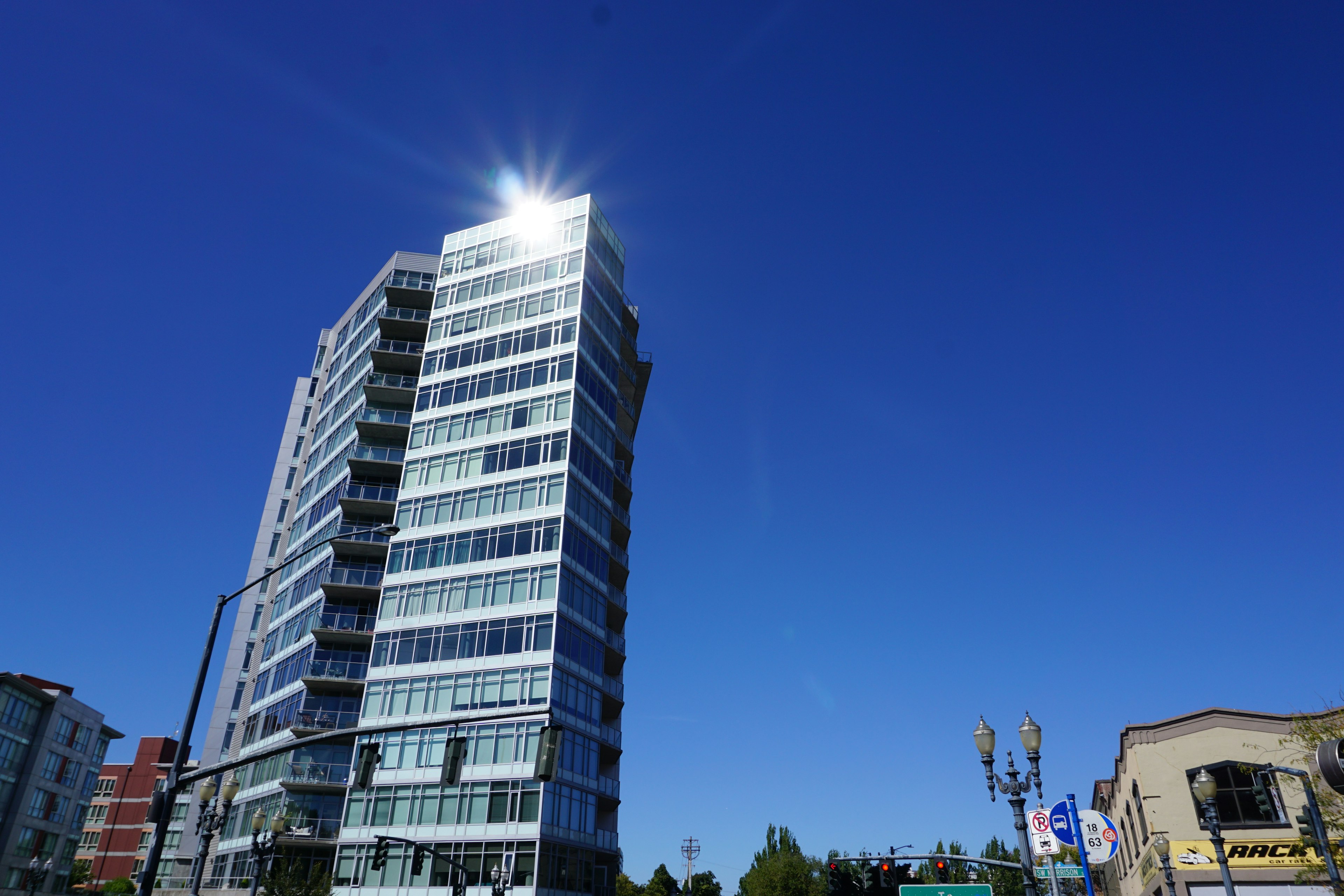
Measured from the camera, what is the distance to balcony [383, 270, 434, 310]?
6588cm

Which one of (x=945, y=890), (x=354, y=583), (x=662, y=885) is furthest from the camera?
(x=662, y=885)

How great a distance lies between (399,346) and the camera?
6525 centimetres

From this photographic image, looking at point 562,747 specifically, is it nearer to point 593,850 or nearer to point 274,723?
point 593,850

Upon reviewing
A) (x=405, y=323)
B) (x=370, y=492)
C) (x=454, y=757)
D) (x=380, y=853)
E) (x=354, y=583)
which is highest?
(x=405, y=323)

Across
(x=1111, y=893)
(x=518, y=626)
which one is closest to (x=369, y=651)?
(x=518, y=626)

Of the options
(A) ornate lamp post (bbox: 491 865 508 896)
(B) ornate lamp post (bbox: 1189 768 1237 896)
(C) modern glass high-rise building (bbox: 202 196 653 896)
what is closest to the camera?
(B) ornate lamp post (bbox: 1189 768 1237 896)

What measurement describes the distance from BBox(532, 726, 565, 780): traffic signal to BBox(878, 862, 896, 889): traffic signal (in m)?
16.9

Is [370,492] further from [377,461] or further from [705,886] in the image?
[705,886]

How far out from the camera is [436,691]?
160 ft

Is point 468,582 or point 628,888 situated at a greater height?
point 468,582

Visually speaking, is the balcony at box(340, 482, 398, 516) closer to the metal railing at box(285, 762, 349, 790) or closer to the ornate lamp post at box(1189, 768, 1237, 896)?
the metal railing at box(285, 762, 349, 790)

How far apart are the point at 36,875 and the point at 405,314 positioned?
60288mm

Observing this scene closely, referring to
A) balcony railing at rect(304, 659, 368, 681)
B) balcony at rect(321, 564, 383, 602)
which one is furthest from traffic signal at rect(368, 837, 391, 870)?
balcony at rect(321, 564, 383, 602)

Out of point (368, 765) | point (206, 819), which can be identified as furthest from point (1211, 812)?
point (206, 819)
